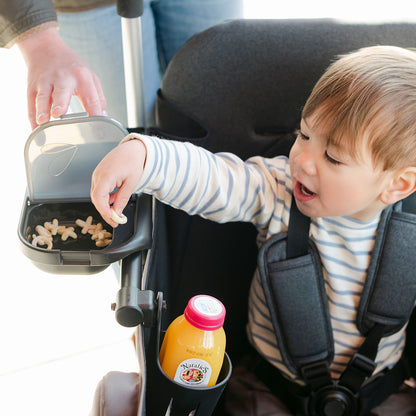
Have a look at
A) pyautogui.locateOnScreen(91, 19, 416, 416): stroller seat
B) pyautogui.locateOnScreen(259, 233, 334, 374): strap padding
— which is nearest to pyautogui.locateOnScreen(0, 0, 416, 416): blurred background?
pyautogui.locateOnScreen(91, 19, 416, 416): stroller seat

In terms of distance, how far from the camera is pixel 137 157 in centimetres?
74

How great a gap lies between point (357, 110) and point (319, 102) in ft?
0.22

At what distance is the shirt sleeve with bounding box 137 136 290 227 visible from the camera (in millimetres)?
777

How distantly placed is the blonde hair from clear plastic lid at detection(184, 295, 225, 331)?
32cm

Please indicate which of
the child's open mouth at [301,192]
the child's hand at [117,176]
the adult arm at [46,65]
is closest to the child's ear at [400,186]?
the child's open mouth at [301,192]

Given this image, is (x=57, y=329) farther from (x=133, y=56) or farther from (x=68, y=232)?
(x=133, y=56)

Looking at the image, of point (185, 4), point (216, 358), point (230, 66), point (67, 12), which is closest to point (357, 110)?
point (230, 66)

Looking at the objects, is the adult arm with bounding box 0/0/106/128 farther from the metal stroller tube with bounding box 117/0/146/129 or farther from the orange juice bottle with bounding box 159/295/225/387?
the orange juice bottle with bounding box 159/295/225/387

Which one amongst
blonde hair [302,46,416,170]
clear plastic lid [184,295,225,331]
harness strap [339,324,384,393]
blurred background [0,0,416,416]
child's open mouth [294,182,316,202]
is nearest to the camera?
clear plastic lid [184,295,225,331]

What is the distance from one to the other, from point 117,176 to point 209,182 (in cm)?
19

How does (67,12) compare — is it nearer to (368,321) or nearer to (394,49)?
(394,49)

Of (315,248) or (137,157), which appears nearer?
(137,157)

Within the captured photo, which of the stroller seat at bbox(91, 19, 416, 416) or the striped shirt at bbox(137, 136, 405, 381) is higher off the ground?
the stroller seat at bbox(91, 19, 416, 416)

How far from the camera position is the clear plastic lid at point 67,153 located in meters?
0.74
